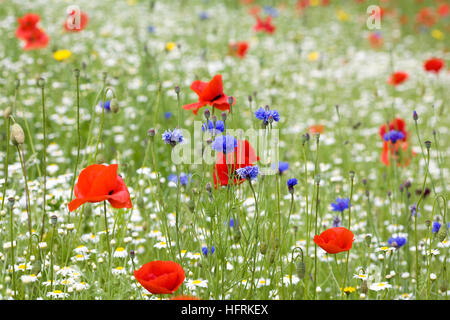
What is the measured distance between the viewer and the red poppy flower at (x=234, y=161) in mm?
1479

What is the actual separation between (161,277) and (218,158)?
44cm

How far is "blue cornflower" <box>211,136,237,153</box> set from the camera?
1.41 m

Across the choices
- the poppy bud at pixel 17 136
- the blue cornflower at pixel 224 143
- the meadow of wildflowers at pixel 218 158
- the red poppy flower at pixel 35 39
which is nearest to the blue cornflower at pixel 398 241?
the meadow of wildflowers at pixel 218 158

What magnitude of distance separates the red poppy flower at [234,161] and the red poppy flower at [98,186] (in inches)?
12.2

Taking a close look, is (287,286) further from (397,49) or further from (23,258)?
(397,49)

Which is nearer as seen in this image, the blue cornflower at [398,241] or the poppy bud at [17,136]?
Result: the poppy bud at [17,136]

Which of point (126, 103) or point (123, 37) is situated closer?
point (126, 103)

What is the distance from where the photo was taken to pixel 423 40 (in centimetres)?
662

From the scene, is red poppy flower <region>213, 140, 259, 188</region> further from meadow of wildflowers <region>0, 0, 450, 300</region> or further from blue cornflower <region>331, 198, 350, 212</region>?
blue cornflower <region>331, 198, 350, 212</region>

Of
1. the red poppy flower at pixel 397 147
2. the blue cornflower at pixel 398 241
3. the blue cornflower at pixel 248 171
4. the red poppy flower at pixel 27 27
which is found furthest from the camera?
the red poppy flower at pixel 27 27

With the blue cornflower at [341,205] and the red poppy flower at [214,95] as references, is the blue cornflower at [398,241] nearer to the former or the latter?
the blue cornflower at [341,205]

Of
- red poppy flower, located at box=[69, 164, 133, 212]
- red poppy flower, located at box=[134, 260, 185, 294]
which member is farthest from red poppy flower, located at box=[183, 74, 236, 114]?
red poppy flower, located at box=[134, 260, 185, 294]

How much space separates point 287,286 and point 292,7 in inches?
260
